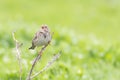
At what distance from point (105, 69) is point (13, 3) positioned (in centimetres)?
1422

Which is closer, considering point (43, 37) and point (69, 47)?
point (43, 37)

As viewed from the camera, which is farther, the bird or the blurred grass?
the blurred grass

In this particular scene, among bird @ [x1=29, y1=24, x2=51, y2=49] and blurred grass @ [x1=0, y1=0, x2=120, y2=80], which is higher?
bird @ [x1=29, y1=24, x2=51, y2=49]

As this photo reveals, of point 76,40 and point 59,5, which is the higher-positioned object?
point 76,40

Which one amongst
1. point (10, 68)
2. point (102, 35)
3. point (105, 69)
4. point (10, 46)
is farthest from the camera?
point (102, 35)

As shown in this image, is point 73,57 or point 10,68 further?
point 73,57

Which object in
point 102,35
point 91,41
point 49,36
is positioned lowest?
point 102,35

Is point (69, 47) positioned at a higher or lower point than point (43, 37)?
lower

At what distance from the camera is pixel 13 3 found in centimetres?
2239

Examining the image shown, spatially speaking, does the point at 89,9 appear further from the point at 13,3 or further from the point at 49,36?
the point at 49,36

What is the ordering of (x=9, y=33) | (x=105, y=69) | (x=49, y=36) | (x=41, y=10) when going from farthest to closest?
(x=41, y=10) < (x=9, y=33) < (x=105, y=69) < (x=49, y=36)

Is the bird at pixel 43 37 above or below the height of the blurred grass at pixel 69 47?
above

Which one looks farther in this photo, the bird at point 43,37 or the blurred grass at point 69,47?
the blurred grass at point 69,47

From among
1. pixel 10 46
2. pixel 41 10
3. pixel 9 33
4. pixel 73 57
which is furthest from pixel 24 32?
pixel 41 10
